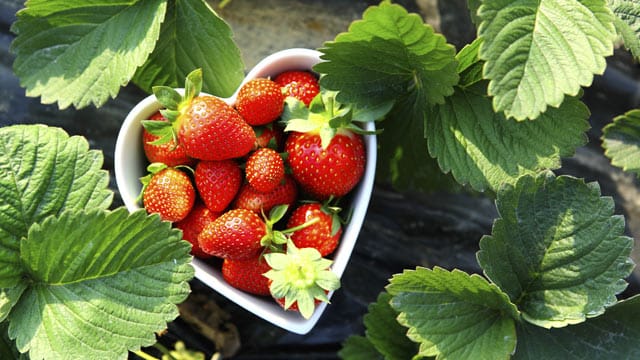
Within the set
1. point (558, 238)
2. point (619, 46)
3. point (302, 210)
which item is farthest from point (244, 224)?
point (619, 46)

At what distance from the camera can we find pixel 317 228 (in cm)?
97

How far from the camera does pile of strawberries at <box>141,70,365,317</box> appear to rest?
944 mm

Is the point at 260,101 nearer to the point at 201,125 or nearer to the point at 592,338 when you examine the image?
Result: the point at 201,125

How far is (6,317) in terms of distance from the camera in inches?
38.9

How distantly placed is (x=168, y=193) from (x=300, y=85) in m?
0.22

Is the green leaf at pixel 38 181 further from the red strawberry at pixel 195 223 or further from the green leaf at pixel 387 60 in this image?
the green leaf at pixel 387 60

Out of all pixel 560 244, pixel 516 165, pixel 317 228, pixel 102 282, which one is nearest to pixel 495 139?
pixel 516 165

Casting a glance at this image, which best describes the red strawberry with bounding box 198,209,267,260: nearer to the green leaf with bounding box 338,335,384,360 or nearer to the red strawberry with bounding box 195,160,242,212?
the red strawberry with bounding box 195,160,242,212

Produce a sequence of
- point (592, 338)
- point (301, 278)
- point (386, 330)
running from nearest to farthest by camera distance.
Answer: point (301, 278), point (592, 338), point (386, 330)

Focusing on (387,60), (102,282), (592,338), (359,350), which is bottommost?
(359,350)

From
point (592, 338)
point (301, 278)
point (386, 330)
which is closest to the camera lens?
point (301, 278)

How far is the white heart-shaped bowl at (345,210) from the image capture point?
0.99m

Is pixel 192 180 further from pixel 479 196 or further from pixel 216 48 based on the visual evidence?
pixel 479 196

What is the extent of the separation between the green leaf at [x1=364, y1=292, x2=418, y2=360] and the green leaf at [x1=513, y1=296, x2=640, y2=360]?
18 cm
